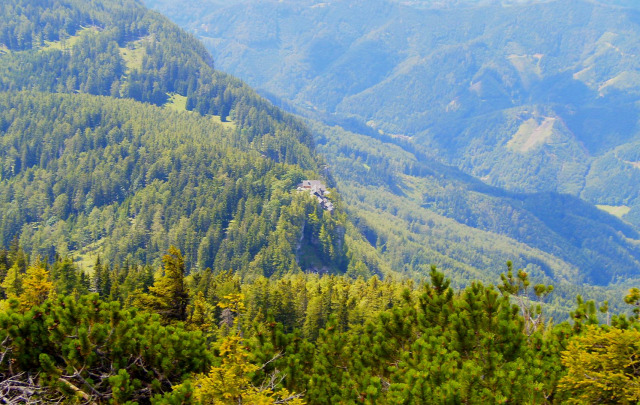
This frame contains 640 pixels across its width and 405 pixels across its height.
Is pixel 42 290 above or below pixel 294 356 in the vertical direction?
below

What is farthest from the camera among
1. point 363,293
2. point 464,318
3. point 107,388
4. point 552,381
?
point 363,293

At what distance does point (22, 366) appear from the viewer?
93.8 ft

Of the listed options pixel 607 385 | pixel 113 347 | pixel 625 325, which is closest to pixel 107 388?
pixel 113 347

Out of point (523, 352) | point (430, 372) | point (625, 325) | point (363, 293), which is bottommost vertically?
point (363, 293)

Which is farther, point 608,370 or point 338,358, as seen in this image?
point 338,358

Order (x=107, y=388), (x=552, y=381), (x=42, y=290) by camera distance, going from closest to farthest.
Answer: (x=552, y=381) < (x=107, y=388) < (x=42, y=290)

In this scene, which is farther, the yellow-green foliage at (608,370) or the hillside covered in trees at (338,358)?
the hillside covered in trees at (338,358)

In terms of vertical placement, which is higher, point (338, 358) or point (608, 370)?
point (608, 370)

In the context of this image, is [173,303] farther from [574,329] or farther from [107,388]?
[574,329]

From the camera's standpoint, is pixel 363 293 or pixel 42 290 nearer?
pixel 42 290

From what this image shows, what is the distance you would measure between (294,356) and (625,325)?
17.7m

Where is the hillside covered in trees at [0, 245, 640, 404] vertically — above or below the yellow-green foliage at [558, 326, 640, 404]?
below

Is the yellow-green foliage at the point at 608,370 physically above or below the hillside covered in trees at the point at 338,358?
above

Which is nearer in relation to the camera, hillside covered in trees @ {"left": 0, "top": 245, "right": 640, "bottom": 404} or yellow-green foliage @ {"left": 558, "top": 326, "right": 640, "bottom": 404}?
yellow-green foliage @ {"left": 558, "top": 326, "right": 640, "bottom": 404}
